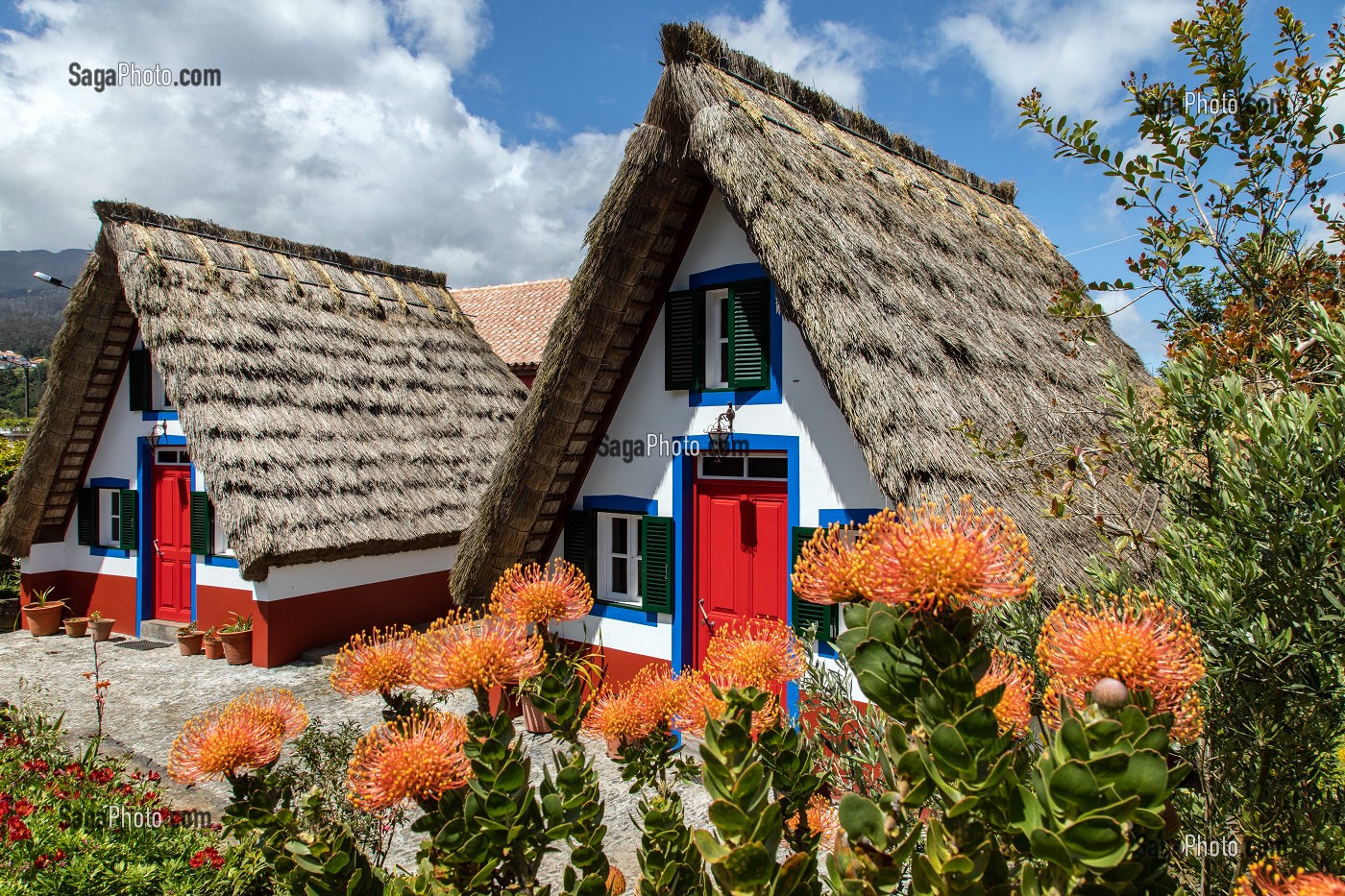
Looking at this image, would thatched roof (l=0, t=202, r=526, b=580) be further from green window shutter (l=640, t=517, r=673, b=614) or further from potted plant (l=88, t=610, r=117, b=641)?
green window shutter (l=640, t=517, r=673, b=614)

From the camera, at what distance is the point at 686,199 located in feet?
22.2

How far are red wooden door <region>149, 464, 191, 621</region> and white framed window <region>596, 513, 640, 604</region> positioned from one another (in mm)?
7397

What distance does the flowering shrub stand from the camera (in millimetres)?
3756

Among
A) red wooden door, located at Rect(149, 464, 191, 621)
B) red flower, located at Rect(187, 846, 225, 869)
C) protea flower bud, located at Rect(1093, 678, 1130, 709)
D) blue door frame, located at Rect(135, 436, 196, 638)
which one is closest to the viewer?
protea flower bud, located at Rect(1093, 678, 1130, 709)

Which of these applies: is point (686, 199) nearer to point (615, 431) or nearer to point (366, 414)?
point (615, 431)

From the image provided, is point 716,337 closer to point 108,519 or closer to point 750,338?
point 750,338

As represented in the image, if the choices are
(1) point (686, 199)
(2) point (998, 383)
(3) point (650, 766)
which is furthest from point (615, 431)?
(3) point (650, 766)

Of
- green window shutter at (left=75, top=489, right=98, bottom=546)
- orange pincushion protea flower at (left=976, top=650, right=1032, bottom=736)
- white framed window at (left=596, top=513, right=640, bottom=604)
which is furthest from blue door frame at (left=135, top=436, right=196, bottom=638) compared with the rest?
orange pincushion protea flower at (left=976, top=650, right=1032, bottom=736)

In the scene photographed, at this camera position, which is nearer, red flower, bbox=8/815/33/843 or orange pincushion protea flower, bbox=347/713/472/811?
orange pincushion protea flower, bbox=347/713/472/811

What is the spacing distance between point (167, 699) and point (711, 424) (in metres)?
6.95

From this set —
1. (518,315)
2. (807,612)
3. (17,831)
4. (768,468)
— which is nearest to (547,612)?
(17,831)

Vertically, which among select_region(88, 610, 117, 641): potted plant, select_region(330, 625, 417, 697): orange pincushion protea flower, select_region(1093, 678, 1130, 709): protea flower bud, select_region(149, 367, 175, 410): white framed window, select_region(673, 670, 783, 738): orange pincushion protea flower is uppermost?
select_region(149, 367, 175, 410): white framed window

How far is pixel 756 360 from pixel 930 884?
17.8ft

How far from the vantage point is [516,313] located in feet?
71.1
